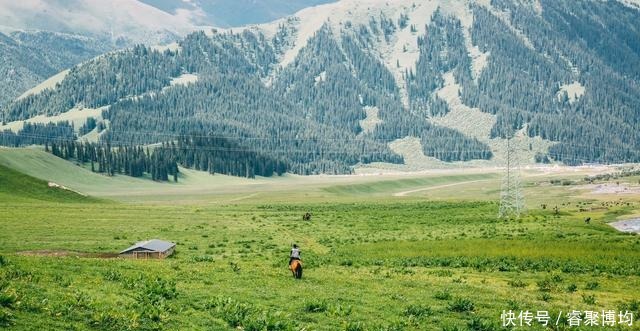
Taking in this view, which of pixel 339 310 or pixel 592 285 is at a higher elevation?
pixel 339 310

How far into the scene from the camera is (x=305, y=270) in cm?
4522

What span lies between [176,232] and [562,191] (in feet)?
470

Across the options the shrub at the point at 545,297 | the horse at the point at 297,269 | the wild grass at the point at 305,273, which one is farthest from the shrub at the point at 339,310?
the shrub at the point at 545,297

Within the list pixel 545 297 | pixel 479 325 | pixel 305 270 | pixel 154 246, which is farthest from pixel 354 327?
pixel 154 246

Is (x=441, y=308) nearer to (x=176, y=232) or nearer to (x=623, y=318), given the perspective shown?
(x=623, y=318)

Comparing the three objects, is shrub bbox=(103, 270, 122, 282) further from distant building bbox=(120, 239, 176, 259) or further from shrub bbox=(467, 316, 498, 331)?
shrub bbox=(467, 316, 498, 331)

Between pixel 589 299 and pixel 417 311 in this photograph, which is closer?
pixel 417 311

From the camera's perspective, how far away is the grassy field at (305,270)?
26.4 meters

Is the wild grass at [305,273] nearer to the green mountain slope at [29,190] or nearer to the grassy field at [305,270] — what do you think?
the grassy field at [305,270]

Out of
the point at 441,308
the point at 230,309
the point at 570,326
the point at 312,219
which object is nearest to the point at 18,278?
the point at 230,309

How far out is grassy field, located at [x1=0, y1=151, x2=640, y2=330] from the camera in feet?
86.7

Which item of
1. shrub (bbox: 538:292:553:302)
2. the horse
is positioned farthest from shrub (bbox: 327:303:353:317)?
shrub (bbox: 538:292:553:302)

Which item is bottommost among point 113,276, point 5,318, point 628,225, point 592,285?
point 628,225

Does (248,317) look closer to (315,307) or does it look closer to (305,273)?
(315,307)
